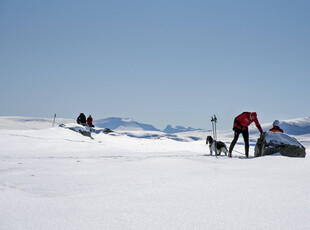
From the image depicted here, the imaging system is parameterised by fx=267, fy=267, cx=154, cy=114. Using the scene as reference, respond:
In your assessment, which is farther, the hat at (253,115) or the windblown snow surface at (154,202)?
the hat at (253,115)

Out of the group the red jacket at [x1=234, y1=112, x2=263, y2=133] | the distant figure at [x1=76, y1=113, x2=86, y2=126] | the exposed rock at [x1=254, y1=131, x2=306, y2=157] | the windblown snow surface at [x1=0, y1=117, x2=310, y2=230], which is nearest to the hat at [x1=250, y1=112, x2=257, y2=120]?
the red jacket at [x1=234, y1=112, x2=263, y2=133]

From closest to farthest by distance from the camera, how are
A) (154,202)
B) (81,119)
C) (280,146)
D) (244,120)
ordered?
(154,202), (280,146), (244,120), (81,119)

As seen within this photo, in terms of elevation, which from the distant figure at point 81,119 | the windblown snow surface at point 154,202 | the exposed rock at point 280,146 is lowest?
the windblown snow surface at point 154,202

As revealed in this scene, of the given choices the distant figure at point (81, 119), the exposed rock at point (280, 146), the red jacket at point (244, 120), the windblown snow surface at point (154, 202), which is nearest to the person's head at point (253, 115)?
the red jacket at point (244, 120)

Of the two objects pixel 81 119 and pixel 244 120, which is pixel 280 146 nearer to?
pixel 244 120

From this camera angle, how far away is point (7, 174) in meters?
3.67

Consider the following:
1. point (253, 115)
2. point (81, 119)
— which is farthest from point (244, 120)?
point (81, 119)

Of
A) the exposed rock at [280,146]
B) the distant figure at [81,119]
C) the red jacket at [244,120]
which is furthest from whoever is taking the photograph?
the distant figure at [81,119]

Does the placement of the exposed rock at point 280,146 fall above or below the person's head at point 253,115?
below

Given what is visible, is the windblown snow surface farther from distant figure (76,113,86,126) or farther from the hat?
distant figure (76,113,86,126)

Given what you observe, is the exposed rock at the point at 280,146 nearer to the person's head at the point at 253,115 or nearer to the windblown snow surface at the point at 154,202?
the person's head at the point at 253,115

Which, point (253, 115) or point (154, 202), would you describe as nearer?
point (154, 202)

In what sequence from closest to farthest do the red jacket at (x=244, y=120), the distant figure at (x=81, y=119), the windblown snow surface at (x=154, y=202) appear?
1. the windblown snow surface at (x=154, y=202)
2. the red jacket at (x=244, y=120)
3. the distant figure at (x=81, y=119)

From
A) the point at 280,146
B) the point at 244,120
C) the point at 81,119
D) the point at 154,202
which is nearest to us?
the point at 154,202
